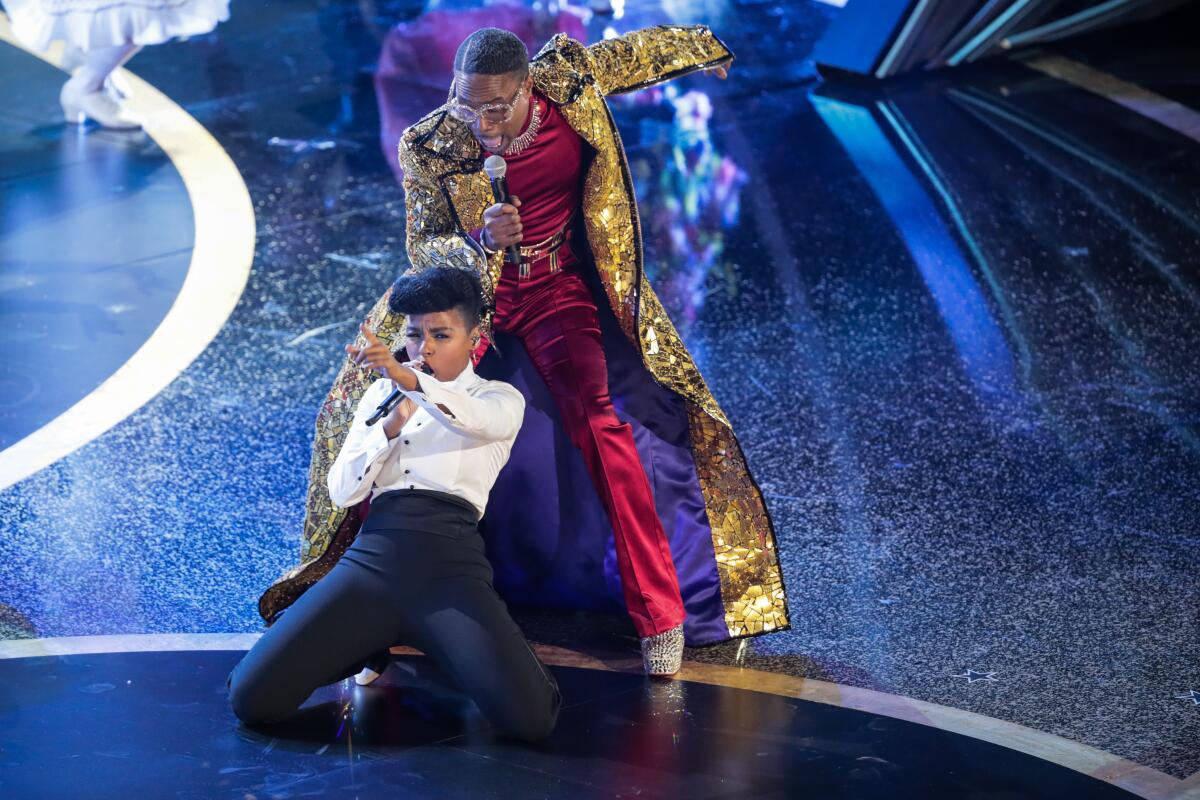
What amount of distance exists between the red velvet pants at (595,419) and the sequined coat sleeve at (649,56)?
54 centimetres

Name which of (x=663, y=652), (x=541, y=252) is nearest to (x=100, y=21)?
(x=541, y=252)

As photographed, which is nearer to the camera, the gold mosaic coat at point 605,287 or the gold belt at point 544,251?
the gold mosaic coat at point 605,287

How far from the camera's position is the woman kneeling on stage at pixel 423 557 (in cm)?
338

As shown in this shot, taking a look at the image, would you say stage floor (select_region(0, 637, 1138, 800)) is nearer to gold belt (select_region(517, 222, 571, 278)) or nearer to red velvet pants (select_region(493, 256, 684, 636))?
red velvet pants (select_region(493, 256, 684, 636))

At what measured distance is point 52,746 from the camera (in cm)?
327

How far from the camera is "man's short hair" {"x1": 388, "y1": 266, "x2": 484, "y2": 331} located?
11.4 feet

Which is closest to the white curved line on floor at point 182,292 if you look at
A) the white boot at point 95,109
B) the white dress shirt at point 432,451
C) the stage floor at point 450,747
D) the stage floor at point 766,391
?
the stage floor at point 766,391

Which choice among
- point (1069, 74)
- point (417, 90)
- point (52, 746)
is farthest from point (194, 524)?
point (1069, 74)

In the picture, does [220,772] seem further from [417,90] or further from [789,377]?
[417,90]

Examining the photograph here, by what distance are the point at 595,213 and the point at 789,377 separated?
1818 millimetres

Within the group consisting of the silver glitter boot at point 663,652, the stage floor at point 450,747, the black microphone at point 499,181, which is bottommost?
the stage floor at point 450,747

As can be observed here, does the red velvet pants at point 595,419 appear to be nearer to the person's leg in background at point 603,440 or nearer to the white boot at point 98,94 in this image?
the person's leg in background at point 603,440

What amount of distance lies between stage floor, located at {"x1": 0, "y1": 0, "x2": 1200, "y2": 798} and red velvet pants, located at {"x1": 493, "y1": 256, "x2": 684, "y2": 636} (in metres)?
0.23

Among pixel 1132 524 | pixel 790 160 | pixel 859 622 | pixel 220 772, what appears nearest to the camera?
pixel 220 772
